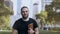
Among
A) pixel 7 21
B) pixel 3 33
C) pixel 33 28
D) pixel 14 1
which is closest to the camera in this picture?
pixel 33 28

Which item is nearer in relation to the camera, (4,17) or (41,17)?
(4,17)

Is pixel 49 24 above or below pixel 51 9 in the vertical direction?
below

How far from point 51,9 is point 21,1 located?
3385mm

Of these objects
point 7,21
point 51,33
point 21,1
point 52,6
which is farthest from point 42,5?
point 51,33

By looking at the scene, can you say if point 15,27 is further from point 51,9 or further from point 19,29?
point 51,9

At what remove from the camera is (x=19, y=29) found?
2107 mm

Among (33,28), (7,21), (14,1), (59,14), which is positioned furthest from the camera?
(14,1)

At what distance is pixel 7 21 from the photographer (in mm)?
12914

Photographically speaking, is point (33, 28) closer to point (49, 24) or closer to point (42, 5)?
point (49, 24)

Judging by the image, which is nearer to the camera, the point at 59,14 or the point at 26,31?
the point at 26,31

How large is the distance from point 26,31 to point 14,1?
1403cm

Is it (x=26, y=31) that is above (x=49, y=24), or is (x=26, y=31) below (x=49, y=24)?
above

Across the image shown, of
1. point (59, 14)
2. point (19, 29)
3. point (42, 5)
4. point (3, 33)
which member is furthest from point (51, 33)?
point (19, 29)

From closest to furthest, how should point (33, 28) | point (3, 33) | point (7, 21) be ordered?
point (33, 28) → point (3, 33) → point (7, 21)
